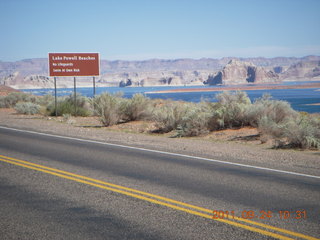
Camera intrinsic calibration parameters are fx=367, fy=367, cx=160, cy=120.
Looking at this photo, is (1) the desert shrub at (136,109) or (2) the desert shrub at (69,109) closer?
(1) the desert shrub at (136,109)

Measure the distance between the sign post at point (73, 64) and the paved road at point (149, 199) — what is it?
17.6m

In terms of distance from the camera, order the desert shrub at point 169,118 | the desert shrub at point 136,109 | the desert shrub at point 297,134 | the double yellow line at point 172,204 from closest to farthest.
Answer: the double yellow line at point 172,204
the desert shrub at point 297,134
the desert shrub at point 169,118
the desert shrub at point 136,109

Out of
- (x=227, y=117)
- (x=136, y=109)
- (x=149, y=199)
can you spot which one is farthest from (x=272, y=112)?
(x=149, y=199)

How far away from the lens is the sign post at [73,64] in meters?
27.0

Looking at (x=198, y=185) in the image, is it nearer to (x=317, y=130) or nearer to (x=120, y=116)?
(x=317, y=130)

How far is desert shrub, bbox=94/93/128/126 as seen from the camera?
21875 millimetres

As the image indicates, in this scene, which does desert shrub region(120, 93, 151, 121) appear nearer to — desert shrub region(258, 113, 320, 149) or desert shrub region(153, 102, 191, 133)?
desert shrub region(153, 102, 191, 133)

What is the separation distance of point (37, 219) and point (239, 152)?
25.3 feet

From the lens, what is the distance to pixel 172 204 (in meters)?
6.17
